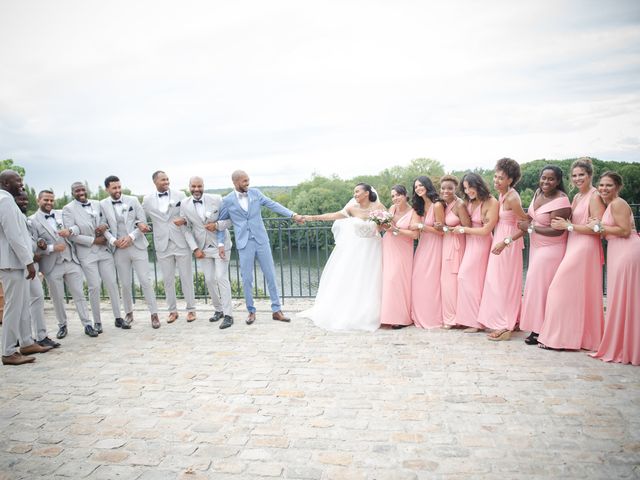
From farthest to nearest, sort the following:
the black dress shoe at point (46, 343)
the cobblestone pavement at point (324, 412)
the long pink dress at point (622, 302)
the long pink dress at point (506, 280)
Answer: the black dress shoe at point (46, 343), the long pink dress at point (506, 280), the long pink dress at point (622, 302), the cobblestone pavement at point (324, 412)

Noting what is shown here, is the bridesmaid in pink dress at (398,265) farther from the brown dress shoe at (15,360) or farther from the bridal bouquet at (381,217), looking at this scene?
the brown dress shoe at (15,360)

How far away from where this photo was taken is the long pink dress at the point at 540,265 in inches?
231

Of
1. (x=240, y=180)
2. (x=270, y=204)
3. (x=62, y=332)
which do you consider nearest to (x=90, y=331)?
(x=62, y=332)

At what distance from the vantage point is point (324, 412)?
4.32 metres

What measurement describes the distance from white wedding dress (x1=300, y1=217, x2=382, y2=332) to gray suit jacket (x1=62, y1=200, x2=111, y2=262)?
3.91 metres

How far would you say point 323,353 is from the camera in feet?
19.8

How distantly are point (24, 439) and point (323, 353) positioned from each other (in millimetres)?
3386

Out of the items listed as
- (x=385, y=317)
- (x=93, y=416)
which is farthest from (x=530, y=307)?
(x=93, y=416)

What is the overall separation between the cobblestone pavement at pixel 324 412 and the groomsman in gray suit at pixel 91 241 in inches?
50.5

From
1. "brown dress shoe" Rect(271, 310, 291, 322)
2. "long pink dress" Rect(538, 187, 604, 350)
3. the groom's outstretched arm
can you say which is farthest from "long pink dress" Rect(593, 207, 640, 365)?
the groom's outstretched arm

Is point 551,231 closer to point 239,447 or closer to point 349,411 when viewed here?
point 349,411

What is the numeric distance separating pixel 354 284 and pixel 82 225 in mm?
4596

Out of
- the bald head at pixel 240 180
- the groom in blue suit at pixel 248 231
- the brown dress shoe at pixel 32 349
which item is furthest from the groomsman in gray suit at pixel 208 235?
the brown dress shoe at pixel 32 349

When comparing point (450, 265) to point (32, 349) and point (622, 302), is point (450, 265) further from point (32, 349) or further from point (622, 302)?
point (32, 349)
